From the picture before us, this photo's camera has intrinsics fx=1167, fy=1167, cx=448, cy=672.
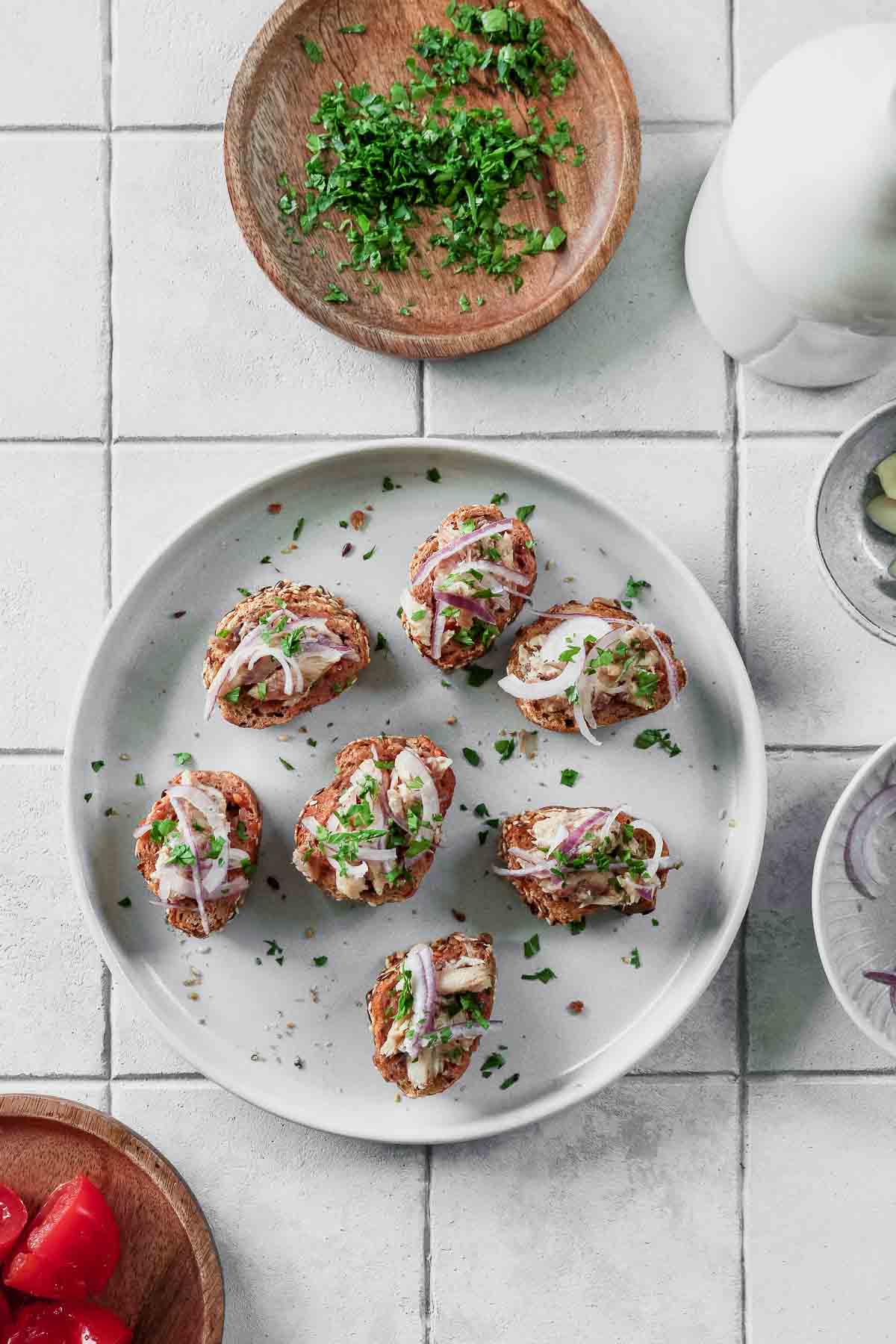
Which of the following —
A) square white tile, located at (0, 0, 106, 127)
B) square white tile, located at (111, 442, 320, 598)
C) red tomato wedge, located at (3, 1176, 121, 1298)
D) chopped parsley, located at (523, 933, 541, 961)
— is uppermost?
square white tile, located at (0, 0, 106, 127)

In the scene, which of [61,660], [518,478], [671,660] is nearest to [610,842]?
[671,660]

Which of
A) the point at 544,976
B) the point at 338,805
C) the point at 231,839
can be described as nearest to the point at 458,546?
the point at 338,805

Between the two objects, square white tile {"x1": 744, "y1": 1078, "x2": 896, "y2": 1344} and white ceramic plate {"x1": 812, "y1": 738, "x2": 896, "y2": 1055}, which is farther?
square white tile {"x1": 744, "y1": 1078, "x2": 896, "y2": 1344}

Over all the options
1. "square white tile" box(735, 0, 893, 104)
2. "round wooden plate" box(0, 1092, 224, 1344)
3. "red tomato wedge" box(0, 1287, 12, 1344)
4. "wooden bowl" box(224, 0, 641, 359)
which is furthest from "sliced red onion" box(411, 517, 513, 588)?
"red tomato wedge" box(0, 1287, 12, 1344)

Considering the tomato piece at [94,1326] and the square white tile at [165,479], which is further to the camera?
the square white tile at [165,479]

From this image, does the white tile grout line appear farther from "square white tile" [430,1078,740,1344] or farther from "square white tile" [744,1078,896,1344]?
"square white tile" [744,1078,896,1344]

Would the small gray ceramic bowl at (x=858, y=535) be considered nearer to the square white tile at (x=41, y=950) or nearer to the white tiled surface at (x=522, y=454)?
the white tiled surface at (x=522, y=454)

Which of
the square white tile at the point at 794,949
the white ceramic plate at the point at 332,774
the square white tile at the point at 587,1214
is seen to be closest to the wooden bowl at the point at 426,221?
the white ceramic plate at the point at 332,774
